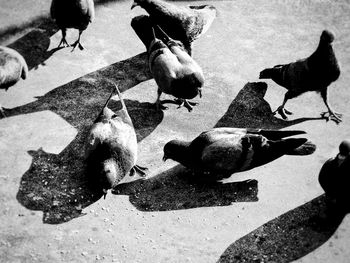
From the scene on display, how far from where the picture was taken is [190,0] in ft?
30.2

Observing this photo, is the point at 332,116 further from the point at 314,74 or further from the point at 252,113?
the point at 252,113

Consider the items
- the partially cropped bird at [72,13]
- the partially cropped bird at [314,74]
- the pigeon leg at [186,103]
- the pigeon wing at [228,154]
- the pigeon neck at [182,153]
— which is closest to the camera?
the pigeon wing at [228,154]

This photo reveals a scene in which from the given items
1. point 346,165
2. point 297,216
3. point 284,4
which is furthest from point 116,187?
point 284,4

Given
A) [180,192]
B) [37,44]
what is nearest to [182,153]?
[180,192]

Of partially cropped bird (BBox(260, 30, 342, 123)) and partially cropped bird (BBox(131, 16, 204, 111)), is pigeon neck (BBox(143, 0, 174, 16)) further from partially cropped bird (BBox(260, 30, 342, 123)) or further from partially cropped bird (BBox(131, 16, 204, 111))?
partially cropped bird (BBox(260, 30, 342, 123))

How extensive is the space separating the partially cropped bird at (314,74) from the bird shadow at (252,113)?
7.2 inches

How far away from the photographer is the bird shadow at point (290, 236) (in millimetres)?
5234

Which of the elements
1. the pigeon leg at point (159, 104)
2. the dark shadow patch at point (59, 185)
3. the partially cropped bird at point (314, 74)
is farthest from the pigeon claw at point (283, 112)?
the dark shadow patch at point (59, 185)

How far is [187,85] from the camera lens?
664 cm

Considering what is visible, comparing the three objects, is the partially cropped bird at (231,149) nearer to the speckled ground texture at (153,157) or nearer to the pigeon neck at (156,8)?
the speckled ground texture at (153,157)

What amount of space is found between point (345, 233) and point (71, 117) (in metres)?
4.16

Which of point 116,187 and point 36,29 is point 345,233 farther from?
point 36,29

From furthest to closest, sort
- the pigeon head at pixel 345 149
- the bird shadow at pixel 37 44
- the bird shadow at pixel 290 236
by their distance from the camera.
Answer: the bird shadow at pixel 37 44
the pigeon head at pixel 345 149
the bird shadow at pixel 290 236

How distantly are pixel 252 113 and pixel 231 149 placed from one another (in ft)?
5.39
